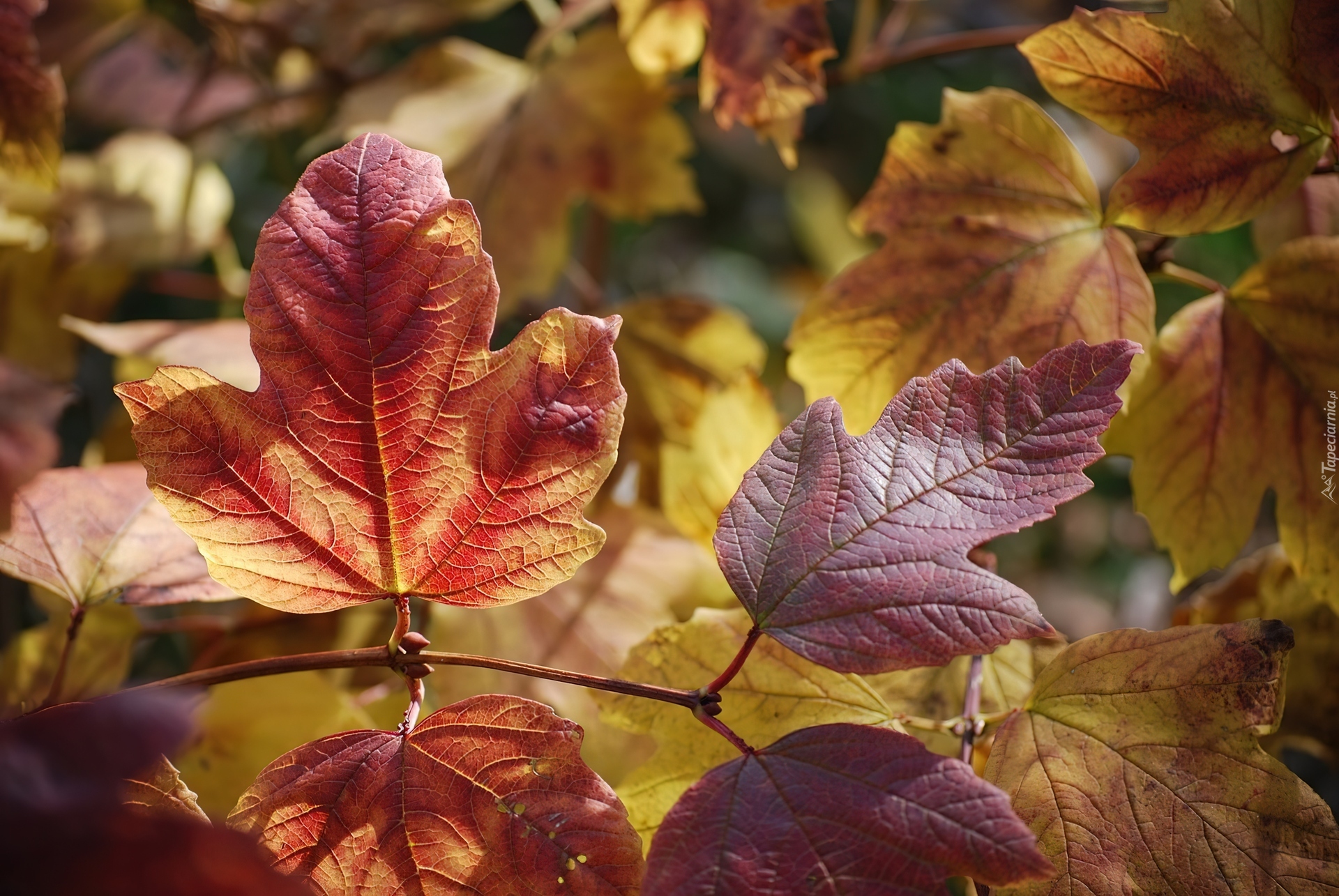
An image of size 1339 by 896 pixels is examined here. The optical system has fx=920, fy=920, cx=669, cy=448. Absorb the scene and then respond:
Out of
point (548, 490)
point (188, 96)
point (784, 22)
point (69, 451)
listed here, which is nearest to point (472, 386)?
point (548, 490)

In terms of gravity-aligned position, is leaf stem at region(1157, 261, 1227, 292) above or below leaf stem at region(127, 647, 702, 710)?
above

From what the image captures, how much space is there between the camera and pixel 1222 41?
49 cm

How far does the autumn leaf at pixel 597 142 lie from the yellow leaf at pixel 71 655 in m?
0.39

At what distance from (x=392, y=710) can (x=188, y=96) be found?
823 millimetres

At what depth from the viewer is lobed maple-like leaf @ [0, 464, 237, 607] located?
1.67 ft

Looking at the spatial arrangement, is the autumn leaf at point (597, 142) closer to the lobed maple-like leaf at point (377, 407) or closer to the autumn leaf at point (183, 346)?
the autumn leaf at point (183, 346)

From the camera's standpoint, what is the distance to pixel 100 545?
0.53 m

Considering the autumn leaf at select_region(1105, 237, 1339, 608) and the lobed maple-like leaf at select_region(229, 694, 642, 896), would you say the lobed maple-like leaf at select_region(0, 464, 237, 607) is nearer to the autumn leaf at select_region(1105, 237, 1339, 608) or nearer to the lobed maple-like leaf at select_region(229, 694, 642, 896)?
the lobed maple-like leaf at select_region(229, 694, 642, 896)

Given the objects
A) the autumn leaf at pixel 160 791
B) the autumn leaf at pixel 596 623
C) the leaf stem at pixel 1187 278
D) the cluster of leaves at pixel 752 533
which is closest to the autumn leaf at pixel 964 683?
the cluster of leaves at pixel 752 533

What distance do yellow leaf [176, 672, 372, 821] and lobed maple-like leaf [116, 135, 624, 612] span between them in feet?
0.59

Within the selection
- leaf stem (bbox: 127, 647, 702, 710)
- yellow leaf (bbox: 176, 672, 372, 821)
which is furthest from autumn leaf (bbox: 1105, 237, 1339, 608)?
yellow leaf (bbox: 176, 672, 372, 821)

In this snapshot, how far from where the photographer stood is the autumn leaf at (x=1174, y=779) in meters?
0.41

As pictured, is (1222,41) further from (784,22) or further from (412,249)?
(412,249)

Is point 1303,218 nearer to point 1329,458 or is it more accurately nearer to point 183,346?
point 1329,458
